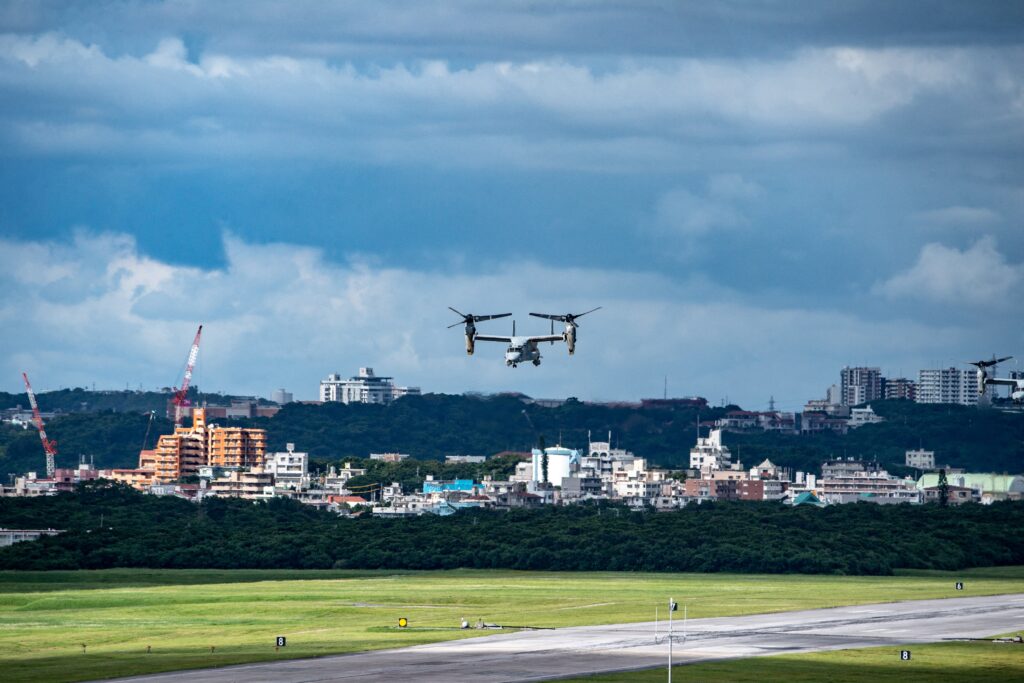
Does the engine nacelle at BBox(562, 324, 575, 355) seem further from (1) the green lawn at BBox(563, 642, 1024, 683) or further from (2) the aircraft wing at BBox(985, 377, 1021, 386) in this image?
(2) the aircraft wing at BBox(985, 377, 1021, 386)

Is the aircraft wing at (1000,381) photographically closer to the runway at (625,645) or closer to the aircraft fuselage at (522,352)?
the runway at (625,645)

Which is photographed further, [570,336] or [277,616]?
[277,616]

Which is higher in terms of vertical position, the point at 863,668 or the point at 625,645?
the point at 625,645

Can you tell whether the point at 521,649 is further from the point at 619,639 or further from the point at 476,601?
the point at 476,601

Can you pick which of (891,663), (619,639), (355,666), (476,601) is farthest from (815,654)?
(476,601)

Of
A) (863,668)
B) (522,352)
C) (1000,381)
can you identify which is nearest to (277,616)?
(522,352)

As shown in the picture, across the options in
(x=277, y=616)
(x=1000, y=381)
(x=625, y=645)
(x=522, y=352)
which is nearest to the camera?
(x=625, y=645)

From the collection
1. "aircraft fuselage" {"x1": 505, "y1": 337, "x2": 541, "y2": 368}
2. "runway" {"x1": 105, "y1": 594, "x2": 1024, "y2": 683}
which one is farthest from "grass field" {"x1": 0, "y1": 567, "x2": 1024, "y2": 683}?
"aircraft fuselage" {"x1": 505, "y1": 337, "x2": 541, "y2": 368}

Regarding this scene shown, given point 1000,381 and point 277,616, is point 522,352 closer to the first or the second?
point 277,616
